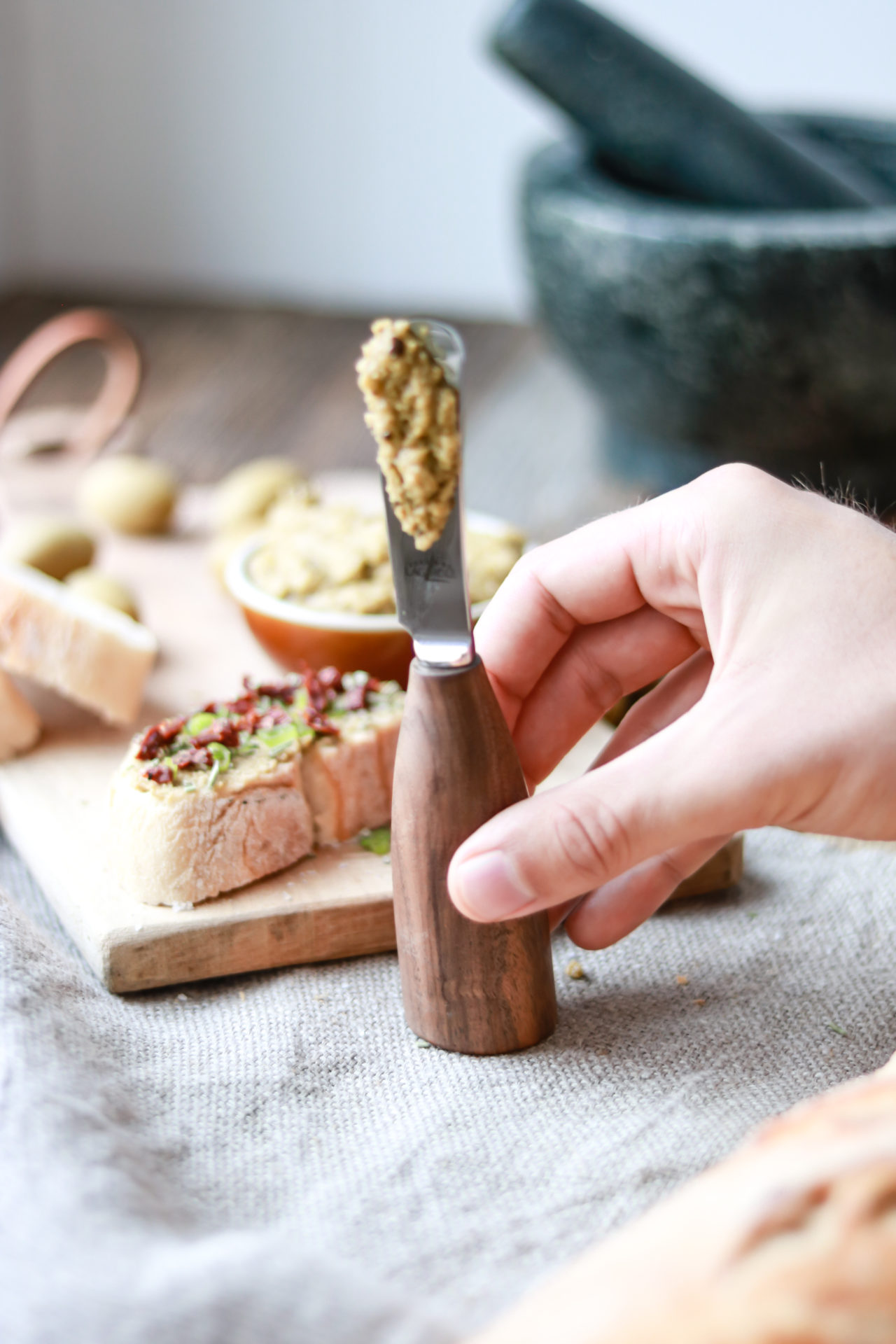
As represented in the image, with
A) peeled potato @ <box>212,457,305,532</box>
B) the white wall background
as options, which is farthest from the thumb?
the white wall background

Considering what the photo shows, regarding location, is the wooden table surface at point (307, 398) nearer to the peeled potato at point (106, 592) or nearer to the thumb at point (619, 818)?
the peeled potato at point (106, 592)

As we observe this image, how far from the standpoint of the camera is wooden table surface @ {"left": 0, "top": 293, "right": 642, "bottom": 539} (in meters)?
2.14

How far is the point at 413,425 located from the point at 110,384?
1.13 m

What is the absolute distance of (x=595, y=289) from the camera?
174 centimetres

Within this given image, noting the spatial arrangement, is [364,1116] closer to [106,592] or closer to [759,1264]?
[759,1264]

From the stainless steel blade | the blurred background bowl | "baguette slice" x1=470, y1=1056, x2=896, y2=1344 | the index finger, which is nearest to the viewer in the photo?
"baguette slice" x1=470, y1=1056, x2=896, y2=1344

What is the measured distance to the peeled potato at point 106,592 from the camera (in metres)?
1.22

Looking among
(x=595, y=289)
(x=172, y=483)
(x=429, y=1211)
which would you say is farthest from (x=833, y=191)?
(x=429, y=1211)

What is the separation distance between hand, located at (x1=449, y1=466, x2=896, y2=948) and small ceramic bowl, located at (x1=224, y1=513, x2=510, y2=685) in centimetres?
25

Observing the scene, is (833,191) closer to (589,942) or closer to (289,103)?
(589,942)

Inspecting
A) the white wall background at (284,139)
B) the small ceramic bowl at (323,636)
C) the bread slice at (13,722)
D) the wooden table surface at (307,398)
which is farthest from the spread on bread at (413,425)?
the white wall background at (284,139)

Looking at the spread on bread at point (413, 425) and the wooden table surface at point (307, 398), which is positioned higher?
the spread on bread at point (413, 425)

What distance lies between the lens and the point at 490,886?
65 centimetres

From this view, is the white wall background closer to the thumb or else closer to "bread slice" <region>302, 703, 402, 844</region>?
"bread slice" <region>302, 703, 402, 844</region>
